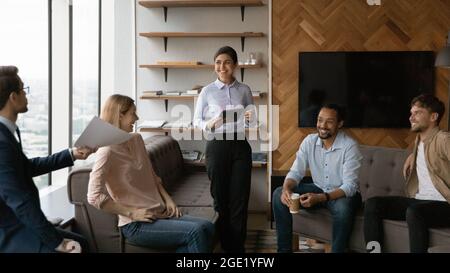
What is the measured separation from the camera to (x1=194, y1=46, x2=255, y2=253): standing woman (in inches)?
148

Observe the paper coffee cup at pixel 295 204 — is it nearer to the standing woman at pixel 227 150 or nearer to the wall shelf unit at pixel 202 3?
the standing woman at pixel 227 150

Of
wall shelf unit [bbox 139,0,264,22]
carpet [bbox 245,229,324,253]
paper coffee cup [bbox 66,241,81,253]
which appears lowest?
carpet [bbox 245,229,324,253]

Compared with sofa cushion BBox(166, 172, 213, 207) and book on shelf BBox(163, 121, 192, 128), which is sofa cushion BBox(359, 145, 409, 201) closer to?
sofa cushion BBox(166, 172, 213, 207)

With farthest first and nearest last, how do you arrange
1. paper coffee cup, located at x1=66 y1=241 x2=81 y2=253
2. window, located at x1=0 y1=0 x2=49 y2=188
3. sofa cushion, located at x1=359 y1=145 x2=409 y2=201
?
sofa cushion, located at x1=359 y1=145 x2=409 y2=201 → window, located at x1=0 y1=0 x2=49 y2=188 → paper coffee cup, located at x1=66 y1=241 x2=81 y2=253

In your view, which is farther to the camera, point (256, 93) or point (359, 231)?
point (256, 93)

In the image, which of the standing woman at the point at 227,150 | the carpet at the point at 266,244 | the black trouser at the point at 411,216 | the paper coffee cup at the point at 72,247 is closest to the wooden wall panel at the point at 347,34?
the carpet at the point at 266,244

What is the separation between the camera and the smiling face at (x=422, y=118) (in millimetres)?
3451

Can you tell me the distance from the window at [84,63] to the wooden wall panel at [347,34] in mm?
1796

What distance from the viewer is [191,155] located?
5707mm

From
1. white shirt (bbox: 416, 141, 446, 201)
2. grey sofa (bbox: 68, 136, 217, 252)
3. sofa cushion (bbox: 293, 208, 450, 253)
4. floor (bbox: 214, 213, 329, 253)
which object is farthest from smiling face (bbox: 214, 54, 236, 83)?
white shirt (bbox: 416, 141, 446, 201)

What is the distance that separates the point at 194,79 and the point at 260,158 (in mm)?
1070

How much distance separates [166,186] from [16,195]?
244cm

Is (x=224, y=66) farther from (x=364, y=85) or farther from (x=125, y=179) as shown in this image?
(x=364, y=85)

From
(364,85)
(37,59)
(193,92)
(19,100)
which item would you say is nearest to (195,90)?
(193,92)
